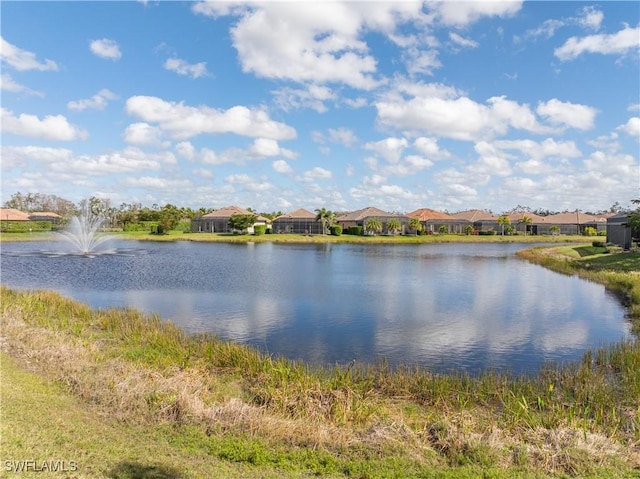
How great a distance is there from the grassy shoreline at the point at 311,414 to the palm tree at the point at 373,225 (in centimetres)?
8455

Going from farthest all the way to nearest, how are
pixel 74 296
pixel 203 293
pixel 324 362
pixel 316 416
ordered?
pixel 203 293 < pixel 74 296 < pixel 324 362 < pixel 316 416

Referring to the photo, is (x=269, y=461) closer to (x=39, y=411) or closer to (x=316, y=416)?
(x=316, y=416)

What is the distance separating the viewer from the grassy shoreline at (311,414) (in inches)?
301

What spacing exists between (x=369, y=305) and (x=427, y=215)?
94.0 m

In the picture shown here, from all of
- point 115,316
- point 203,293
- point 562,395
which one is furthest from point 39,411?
point 203,293

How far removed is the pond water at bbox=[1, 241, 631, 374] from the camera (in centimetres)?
1708

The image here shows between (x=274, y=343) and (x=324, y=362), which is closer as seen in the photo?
(x=324, y=362)

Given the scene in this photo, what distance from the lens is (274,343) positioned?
17.5 m

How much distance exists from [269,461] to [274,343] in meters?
9.93

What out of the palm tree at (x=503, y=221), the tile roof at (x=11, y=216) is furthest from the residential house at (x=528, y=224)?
the tile roof at (x=11, y=216)

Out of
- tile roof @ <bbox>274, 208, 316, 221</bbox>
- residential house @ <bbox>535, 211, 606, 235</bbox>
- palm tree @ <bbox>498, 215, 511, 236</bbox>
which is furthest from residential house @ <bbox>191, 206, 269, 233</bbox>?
residential house @ <bbox>535, 211, 606, 235</bbox>
